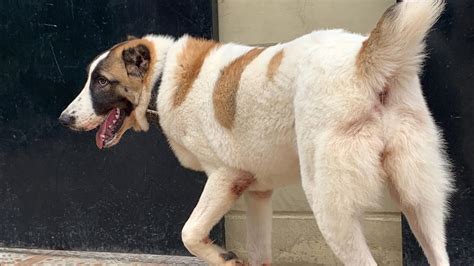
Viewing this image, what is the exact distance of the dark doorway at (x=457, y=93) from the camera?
430cm

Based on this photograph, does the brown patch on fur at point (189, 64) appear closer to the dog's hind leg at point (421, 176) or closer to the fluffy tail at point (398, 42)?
the fluffy tail at point (398, 42)

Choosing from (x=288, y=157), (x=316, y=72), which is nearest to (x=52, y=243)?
(x=288, y=157)

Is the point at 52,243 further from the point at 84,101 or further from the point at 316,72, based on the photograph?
the point at 316,72

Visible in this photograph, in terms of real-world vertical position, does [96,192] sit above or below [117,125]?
below

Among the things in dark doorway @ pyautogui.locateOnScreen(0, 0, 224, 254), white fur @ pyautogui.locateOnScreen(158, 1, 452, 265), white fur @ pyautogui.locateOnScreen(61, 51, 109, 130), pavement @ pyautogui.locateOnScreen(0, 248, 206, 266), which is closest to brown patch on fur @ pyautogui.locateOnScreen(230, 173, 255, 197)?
white fur @ pyautogui.locateOnScreen(158, 1, 452, 265)

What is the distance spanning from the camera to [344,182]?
295 cm

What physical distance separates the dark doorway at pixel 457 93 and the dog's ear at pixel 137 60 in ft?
6.36

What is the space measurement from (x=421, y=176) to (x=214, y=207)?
136 centimetres

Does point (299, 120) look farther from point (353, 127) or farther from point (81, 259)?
point (81, 259)

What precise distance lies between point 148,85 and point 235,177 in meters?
0.92

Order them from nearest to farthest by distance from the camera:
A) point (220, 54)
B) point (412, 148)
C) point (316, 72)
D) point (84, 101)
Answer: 1. point (412, 148)
2. point (316, 72)
3. point (220, 54)
4. point (84, 101)

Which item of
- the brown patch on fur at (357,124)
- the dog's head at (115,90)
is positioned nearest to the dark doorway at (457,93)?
the brown patch on fur at (357,124)

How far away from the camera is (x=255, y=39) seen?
5.07 m

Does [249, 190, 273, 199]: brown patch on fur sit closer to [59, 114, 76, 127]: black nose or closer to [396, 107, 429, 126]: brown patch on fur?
[59, 114, 76, 127]: black nose
